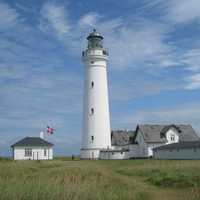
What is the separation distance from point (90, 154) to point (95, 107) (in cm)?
595

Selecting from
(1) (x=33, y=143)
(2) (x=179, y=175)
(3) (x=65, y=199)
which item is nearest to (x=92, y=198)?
(3) (x=65, y=199)

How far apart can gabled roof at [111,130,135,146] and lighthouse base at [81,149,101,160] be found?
459 inches

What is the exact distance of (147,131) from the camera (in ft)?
178

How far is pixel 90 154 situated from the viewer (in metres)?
45.0

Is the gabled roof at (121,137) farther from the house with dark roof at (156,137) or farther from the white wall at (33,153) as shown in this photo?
the white wall at (33,153)

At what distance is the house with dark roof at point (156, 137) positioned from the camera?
53.1m

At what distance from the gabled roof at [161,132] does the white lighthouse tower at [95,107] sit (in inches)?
392

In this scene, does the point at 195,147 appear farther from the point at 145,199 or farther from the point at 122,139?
the point at 145,199

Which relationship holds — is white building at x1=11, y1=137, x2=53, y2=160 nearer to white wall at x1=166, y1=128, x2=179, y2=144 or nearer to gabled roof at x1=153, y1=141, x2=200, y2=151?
gabled roof at x1=153, y1=141, x2=200, y2=151

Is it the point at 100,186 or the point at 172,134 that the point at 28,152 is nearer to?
the point at 172,134

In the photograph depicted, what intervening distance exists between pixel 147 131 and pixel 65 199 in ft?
152

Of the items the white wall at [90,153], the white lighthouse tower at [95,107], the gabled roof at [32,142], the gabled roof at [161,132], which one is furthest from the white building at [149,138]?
the gabled roof at [32,142]

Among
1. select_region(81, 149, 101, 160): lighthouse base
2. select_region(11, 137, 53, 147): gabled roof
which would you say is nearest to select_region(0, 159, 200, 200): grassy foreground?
select_region(81, 149, 101, 160): lighthouse base

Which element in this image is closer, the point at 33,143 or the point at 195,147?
the point at 195,147
